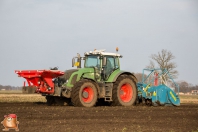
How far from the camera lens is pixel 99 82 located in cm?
1706

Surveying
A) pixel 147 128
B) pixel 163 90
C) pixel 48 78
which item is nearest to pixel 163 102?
pixel 163 90

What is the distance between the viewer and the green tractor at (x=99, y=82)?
1614 cm

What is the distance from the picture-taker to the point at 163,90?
18.2 metres

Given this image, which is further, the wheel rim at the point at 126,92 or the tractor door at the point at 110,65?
the wheel rim at the point at 126,92

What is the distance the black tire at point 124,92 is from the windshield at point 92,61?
1.20 meters

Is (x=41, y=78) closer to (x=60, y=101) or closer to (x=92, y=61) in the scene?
(x=60, y=101)

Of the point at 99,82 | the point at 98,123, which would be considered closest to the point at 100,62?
the point at 99,82

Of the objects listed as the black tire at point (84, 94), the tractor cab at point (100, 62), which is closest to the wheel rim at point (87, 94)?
the black tire at point (84, 94)

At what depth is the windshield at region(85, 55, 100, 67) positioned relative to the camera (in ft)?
57.2

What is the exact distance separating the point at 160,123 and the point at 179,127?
0.83 metres

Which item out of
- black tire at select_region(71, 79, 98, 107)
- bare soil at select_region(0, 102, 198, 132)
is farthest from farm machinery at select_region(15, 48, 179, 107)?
bare soil at select_region(0, 102, 198, 132)

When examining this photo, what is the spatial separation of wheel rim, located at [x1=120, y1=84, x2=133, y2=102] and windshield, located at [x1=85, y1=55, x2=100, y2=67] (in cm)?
164

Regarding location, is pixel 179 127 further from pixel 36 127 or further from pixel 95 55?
pixel 95 55

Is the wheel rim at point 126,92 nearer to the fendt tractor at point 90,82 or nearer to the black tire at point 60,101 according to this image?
the fendt tractor at point 90,82
